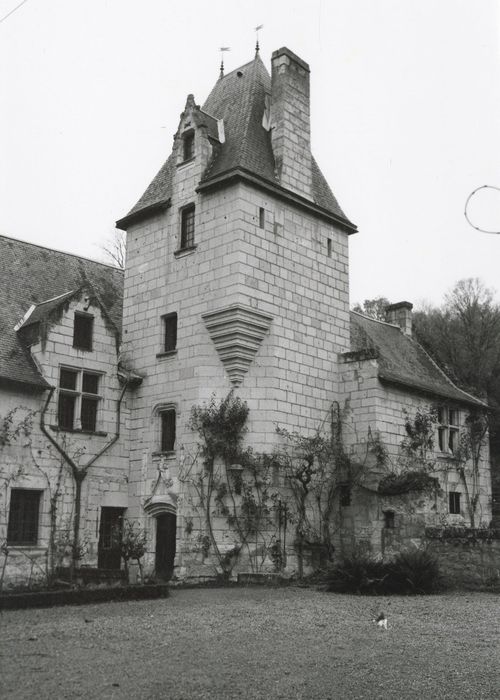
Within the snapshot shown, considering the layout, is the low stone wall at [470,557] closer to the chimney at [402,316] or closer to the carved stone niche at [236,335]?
the carved stone niche at [236,335]

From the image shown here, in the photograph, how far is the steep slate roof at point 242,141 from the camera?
23016 mm

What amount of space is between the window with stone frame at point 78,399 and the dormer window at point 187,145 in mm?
7034

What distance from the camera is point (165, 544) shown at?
21641 mm

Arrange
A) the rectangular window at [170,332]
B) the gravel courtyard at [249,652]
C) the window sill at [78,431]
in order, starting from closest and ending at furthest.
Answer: the gravel courtyard at [249,652]
the window sill at [78,431]
the rectangular window at [170,332]

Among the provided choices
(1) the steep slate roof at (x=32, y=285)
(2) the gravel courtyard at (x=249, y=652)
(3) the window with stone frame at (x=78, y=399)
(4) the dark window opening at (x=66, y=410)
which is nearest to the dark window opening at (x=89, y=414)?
(3) the window with stone frame at (x=78, y=399)

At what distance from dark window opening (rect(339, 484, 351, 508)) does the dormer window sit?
10586mm

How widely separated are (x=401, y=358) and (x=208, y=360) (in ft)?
31.9

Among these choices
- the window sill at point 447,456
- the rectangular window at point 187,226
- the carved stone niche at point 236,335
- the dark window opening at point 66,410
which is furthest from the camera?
the window sill at point 447,456

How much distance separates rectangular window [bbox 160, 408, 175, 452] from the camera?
22231 millimetres

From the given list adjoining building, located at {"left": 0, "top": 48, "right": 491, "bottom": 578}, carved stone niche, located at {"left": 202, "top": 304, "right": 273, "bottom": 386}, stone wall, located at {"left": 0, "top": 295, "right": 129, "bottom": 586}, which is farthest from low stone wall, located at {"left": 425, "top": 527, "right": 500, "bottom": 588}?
stone wall, located at {"left": 0, "top": 295, "right": 129, "bottom": 586}

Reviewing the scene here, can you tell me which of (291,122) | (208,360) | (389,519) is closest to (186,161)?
(291,122)

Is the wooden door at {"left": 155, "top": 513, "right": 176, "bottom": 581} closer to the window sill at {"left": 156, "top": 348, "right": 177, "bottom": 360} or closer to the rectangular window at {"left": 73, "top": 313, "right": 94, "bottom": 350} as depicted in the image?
the window sill at {"left": 156, "top": 348, "right": 177, "bottom": 360}

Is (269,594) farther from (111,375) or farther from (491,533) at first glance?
(111,375)

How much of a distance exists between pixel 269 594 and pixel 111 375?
835 centimetres
